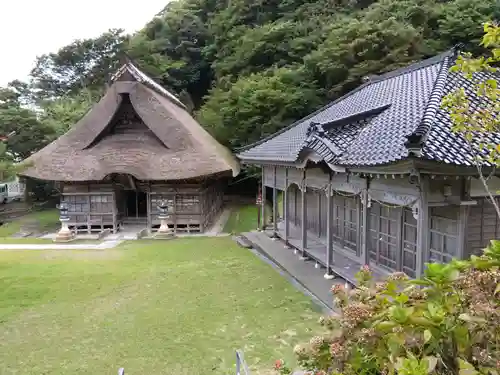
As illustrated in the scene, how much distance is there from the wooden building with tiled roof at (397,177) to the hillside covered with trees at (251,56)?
407 inches

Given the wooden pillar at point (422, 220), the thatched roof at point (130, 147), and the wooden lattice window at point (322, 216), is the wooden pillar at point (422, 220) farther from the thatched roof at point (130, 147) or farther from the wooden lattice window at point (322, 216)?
the thatched roof at point (130, 147)

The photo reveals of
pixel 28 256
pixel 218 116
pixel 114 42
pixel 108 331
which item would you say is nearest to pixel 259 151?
pixel 28 256

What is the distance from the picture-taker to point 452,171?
650cm

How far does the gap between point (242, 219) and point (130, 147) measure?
680 centimetres

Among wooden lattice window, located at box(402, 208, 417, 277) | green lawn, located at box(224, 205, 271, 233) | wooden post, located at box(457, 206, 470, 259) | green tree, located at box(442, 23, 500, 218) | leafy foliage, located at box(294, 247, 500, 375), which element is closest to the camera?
leafy foliage, located at box(294, 247, 500, 375)

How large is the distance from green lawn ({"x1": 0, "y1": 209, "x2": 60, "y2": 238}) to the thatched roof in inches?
131

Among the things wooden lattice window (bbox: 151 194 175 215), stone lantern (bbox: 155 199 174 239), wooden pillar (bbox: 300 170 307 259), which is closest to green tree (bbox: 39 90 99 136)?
wooden lattice window (bbox: 151 194 175 215)

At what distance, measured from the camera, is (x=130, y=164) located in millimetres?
18422

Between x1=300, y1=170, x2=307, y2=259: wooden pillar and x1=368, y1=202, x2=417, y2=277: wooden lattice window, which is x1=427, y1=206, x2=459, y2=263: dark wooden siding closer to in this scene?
x1=368, y1=202, x2=417, y2=277: wooden lattice window

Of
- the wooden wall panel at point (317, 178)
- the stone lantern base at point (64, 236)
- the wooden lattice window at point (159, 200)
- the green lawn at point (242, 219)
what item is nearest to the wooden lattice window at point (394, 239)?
the wooden wall panel at point (317, 178)

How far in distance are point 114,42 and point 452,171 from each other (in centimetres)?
3844

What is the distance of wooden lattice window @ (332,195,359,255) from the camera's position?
11.7m

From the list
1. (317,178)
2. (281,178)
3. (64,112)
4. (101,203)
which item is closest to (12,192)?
(64,112)

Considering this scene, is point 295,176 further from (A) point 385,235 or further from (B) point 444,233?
(B) point 444,233
